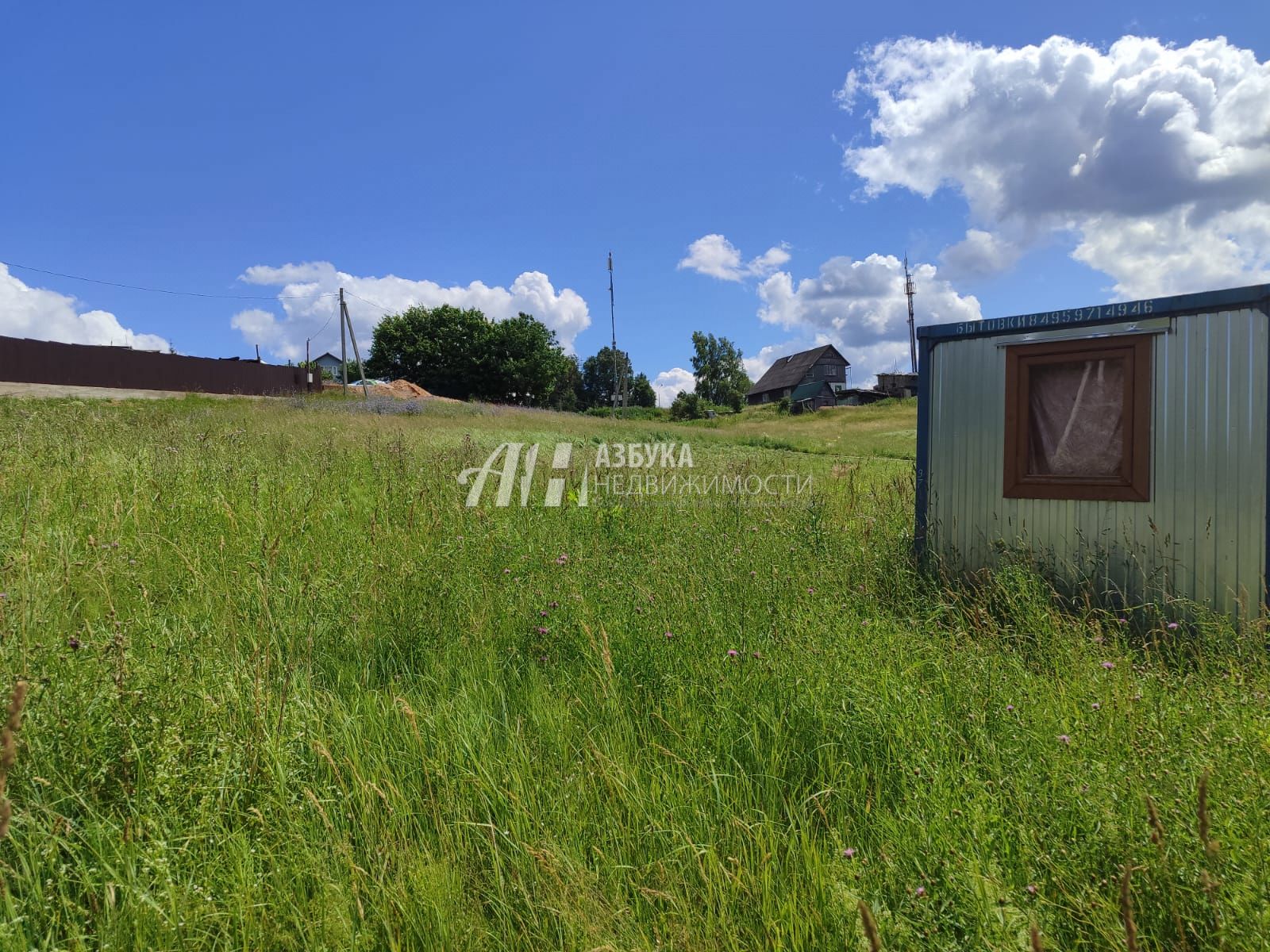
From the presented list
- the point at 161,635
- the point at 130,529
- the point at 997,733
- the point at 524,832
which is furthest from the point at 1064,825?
the point at 130,529

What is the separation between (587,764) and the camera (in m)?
2.46

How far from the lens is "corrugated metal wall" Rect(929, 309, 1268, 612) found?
15.3 feet

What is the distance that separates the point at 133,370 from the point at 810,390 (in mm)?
57427

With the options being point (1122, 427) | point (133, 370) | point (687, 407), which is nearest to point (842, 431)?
point (687, 407)

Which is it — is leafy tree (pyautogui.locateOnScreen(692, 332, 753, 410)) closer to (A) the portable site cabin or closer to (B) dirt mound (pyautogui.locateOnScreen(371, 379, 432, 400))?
(B) dirt mound (pyautogui.locateOnScreen(371, 379, 432, 400))

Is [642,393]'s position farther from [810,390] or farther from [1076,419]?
[1076,419]

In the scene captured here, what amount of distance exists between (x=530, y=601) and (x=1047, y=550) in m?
4.52

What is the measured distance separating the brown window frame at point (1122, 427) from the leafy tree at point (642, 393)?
79995 millimetres

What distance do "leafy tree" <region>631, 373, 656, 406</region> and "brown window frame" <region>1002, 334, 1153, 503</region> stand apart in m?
80.0

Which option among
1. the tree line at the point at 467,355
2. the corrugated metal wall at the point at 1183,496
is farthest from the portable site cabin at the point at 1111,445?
the tree line at the point at 467,355

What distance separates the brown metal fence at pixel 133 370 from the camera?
94.7 feet

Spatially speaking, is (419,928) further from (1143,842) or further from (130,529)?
(130,529)

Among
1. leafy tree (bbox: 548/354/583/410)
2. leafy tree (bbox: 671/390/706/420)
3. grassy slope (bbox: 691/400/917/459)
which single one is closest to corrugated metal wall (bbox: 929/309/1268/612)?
grassy slope (bbox: 691/400/917/459)

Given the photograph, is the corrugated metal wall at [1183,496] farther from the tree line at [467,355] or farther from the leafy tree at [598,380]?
the leafy tree at [598,380]
